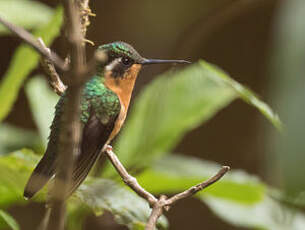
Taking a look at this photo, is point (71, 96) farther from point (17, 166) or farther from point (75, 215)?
point (75, 215)

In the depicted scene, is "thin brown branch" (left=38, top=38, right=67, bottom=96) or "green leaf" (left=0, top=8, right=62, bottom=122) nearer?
"thin brown branch" (left=38, top=38, right=67, bottom=96)

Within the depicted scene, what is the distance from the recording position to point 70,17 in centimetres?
73

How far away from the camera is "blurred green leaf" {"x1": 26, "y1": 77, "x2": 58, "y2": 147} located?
2691mm

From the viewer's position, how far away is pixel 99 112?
65.6 inches

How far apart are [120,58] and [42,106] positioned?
43.3 inches

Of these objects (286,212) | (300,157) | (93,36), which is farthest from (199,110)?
(93,36)

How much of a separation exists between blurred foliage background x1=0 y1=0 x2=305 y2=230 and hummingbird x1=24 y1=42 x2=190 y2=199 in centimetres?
8

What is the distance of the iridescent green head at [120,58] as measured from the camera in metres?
1.74

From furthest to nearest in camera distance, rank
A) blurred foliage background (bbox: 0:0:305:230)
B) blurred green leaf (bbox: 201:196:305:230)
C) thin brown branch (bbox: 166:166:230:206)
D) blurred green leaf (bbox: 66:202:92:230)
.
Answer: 1. blurred green leaf (bbox: 201:196:305:230)
2. blurred green leaf (bbox: 66:202:92:230)
3. thin brown branch (bbox: 166:166:230:206)
4. blurred foliage background (bbox: 0:0:305:230)

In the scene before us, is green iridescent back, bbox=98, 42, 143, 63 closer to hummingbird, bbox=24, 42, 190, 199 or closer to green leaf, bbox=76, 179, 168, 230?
hummingbird, bbox=24, 42, 190, 199

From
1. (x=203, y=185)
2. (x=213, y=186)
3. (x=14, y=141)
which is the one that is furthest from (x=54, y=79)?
(x=14, y=141)

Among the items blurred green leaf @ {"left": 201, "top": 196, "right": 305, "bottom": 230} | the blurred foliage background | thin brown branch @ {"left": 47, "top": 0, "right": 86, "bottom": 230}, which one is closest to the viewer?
thin brown branch @ {"left": 47, "top": 0, "right": 86, "bottom": 230}

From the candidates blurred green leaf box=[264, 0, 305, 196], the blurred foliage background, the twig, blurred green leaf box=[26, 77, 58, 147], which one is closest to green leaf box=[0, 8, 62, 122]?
the blurred foliage background

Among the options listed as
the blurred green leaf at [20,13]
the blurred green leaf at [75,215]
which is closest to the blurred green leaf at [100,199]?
the blurred green leaf at [75,215]
